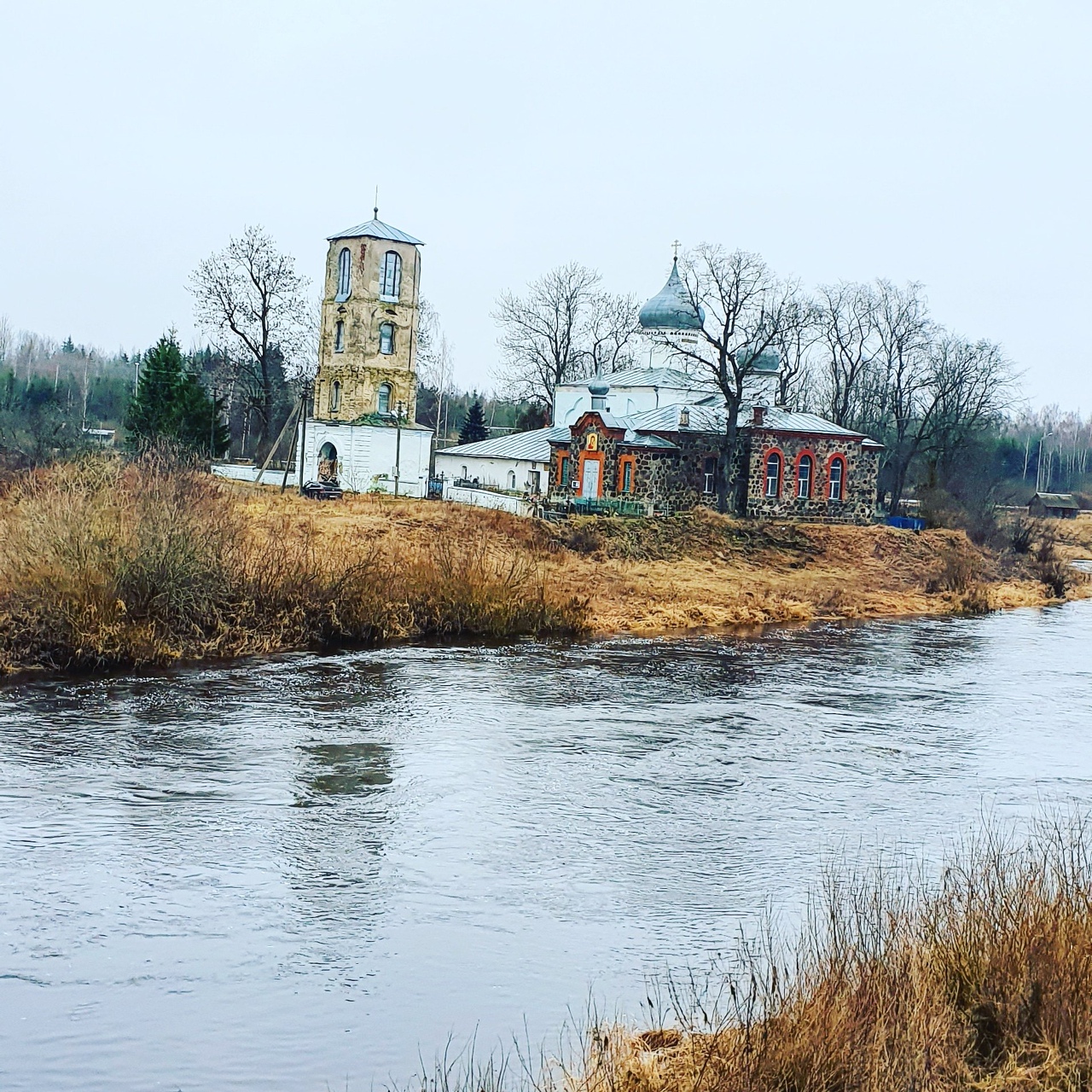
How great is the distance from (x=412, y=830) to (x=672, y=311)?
4062 cm

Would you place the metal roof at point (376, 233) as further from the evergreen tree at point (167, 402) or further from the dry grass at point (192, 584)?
the dry grass at point (192, 584)

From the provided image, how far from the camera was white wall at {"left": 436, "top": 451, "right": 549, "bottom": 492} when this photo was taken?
161 ft

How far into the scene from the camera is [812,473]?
47.5m

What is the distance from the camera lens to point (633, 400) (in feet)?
165

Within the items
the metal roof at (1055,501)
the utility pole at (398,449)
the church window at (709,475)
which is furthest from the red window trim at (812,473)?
the metal roof at (1055,501)

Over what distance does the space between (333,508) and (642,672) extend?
1578 cm

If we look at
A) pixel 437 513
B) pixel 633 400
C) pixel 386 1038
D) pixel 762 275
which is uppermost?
pixel 762 275

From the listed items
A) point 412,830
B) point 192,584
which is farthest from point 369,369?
point 412,830

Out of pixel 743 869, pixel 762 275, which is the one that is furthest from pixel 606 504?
pixel 743 869

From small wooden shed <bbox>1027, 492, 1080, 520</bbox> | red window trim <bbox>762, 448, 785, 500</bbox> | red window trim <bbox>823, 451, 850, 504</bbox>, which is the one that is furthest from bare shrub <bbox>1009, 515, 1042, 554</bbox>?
small wooden shed <bbox>1027, 492, 1080, 520</bbox>

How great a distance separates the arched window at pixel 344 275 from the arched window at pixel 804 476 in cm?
1751

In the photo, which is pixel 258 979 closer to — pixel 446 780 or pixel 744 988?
pixel 744 988

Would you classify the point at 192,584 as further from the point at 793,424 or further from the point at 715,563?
the point at 793,424

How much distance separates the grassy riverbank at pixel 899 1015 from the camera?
7051 millimetres
